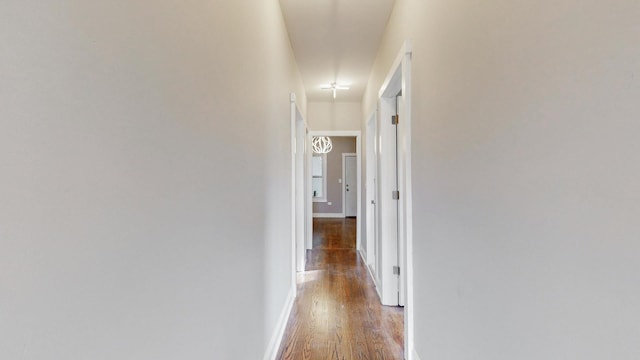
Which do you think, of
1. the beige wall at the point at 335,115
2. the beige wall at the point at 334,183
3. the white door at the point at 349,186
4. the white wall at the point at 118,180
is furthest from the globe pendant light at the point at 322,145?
the white wall at the point at 118,180

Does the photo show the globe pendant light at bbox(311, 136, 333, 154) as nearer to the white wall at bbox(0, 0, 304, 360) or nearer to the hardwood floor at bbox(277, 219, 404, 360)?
the hardwood floor at bbox(277, 219, 404, 360)

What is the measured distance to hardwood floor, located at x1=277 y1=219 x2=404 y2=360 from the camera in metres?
2.29

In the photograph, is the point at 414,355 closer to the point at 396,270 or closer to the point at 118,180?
the point at 396,270

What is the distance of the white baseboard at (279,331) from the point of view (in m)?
2.10

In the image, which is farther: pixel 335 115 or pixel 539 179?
pixel 335 115

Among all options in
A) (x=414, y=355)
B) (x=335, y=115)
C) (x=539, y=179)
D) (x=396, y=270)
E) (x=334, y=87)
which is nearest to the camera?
(x=539, y=179)

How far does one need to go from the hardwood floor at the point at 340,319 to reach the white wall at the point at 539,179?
0.87m

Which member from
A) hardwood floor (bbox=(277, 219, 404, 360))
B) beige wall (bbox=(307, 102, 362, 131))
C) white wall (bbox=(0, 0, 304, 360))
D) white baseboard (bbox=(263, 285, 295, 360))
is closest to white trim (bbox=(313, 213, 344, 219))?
beige wall (bbox=(307, 102, 362, 131))

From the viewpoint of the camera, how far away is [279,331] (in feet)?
8.03

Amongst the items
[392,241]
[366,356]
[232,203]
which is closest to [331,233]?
[392,241]

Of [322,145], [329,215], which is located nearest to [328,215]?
[329,215]

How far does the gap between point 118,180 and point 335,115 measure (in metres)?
4.93

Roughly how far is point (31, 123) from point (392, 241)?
9.84 feet

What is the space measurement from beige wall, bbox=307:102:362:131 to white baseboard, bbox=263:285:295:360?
299 centimetres
